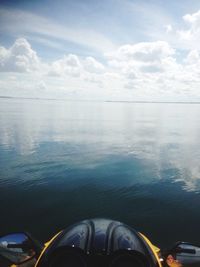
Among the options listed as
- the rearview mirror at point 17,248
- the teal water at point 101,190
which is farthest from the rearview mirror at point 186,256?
the teal water at point 101,190

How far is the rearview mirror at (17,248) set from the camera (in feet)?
15.7

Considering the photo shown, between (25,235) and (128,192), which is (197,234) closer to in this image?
(128,192)

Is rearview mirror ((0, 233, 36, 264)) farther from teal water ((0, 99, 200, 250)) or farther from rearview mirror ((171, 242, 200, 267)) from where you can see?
teal water ((0, 99, 200, 250))

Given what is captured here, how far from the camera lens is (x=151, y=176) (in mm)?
22031

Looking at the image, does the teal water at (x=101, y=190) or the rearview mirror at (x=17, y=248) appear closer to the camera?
the rearview mirror at (x=17, y=248)

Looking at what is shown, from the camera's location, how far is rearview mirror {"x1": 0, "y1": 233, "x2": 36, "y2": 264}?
15.7 feet

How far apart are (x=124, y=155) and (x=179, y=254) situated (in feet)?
84.8

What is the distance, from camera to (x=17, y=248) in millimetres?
4965

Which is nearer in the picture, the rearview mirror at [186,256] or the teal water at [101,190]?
the rearview mirror at [186,256]

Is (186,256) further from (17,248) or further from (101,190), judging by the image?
(101,190)

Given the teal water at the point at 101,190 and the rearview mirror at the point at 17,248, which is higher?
the rearview mirror at the point at 17,248

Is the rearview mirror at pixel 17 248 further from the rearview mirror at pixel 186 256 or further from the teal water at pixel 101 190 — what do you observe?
the teal water at pixel 101 190

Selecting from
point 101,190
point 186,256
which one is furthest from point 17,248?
point 101,190

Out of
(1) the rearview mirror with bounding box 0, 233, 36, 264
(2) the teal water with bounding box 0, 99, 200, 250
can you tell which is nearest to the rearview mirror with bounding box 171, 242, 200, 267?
(1) the rearview mirror with bounding box 0, 233, 36, 264
